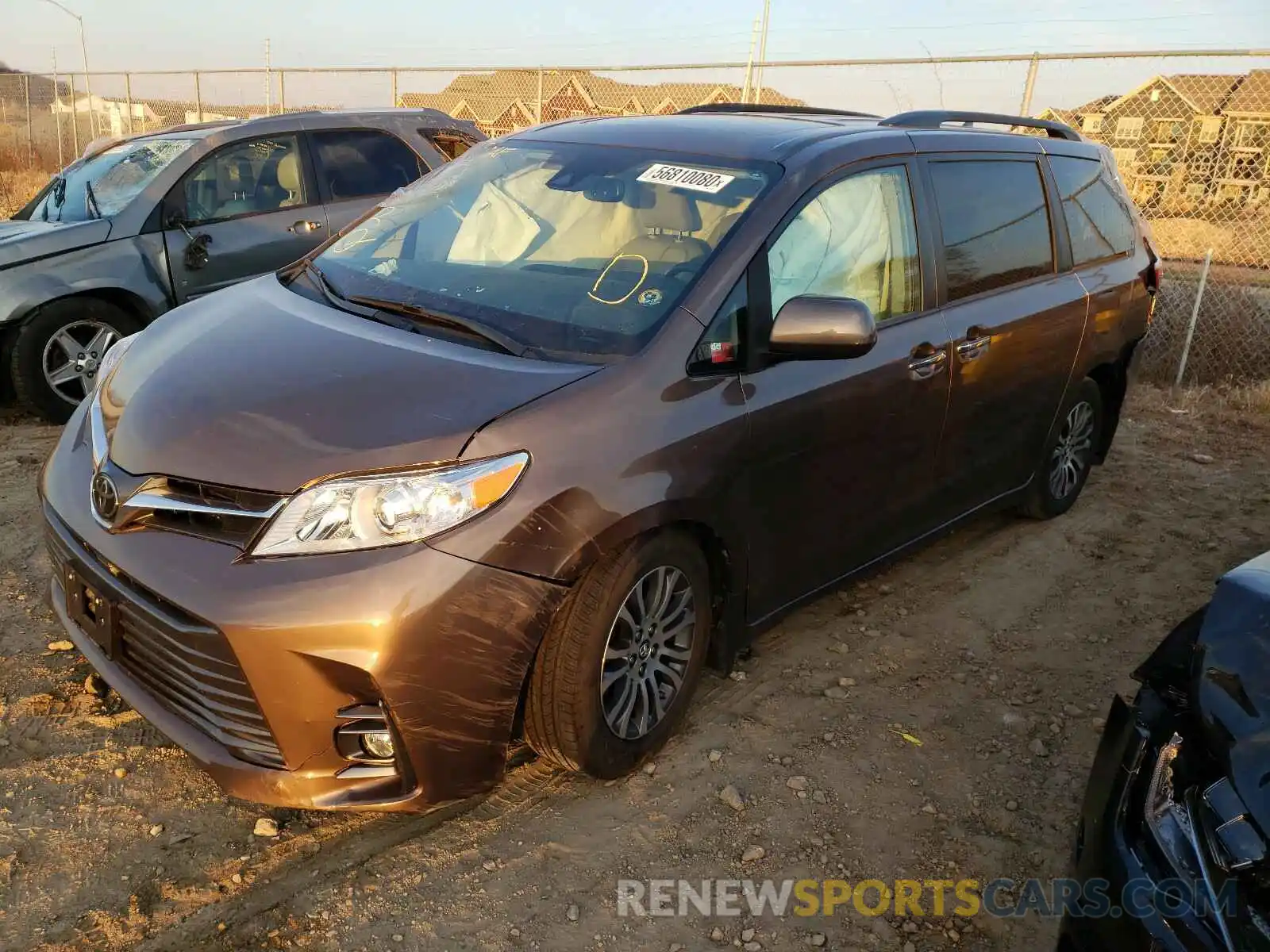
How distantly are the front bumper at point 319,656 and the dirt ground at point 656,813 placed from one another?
0.30 meters

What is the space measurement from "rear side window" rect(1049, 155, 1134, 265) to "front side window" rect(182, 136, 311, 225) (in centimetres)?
459

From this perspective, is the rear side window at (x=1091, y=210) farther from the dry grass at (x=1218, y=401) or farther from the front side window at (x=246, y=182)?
the front side window at (x=246, y=182)

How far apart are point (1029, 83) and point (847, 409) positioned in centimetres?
764

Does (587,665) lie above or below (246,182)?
below

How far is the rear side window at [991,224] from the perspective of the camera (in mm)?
3740

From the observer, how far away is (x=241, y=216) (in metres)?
6.09

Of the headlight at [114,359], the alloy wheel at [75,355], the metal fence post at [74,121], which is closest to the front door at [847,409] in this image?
the headlight at [114,359]

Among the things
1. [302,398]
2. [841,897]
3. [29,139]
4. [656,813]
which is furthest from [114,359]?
[29,139]

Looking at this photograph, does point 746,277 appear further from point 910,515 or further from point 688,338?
point 910,515

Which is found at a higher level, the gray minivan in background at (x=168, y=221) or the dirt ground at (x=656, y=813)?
the gray minivan in background at (x=168, y=221)

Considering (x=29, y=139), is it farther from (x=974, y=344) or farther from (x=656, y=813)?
(x=656, y=813)

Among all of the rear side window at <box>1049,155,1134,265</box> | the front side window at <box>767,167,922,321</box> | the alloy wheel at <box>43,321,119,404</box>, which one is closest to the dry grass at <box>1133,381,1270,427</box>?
the rear side window at <box>1049,155,1134,265</box>

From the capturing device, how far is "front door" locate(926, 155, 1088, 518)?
376 centimetres

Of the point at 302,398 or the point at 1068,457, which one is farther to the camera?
the point at 1068,457
